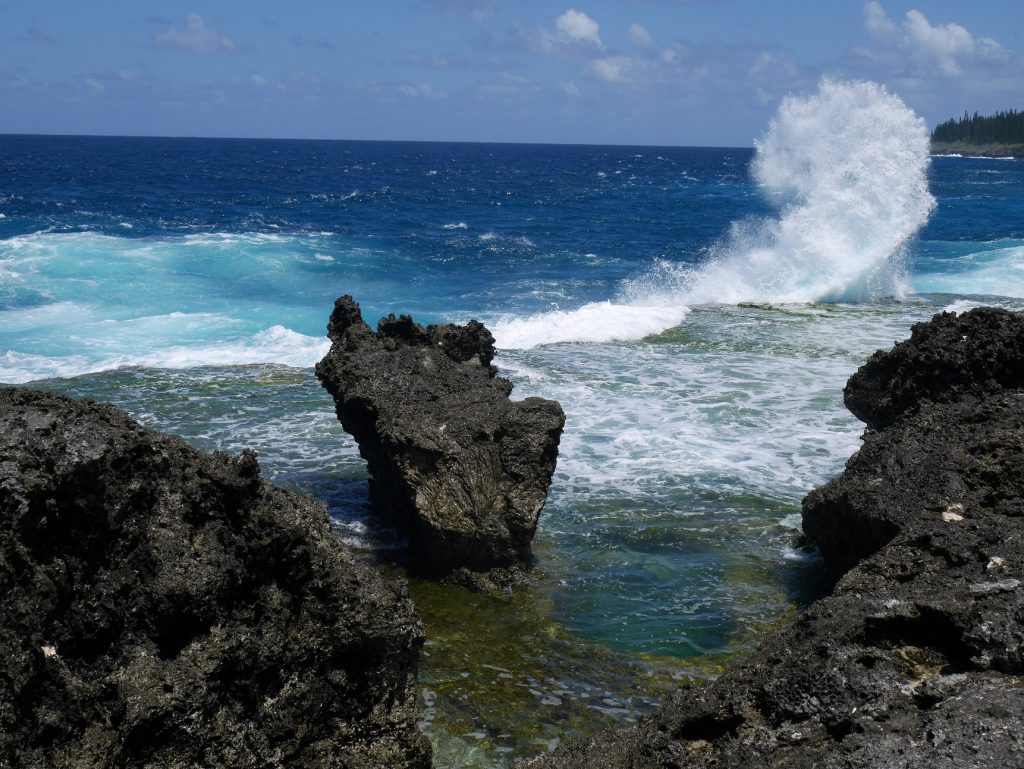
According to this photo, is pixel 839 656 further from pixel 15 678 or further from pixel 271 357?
pixel 271 357

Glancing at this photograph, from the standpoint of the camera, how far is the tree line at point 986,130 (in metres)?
121

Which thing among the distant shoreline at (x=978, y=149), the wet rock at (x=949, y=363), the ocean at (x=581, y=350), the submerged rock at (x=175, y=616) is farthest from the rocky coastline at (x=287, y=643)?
the distant shoreline at (x=978, y=149)

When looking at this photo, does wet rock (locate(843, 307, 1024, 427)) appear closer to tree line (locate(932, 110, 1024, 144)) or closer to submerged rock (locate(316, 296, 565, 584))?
submerged rock (locate(316, 296, 565, 584))

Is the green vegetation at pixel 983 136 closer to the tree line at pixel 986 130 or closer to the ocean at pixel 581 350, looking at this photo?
the tree line at pixel 986 130

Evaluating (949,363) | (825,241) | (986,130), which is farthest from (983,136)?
(949,363)

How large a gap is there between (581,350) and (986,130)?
12844 centimetres

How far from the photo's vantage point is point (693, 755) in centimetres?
325

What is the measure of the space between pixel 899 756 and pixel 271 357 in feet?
45.2

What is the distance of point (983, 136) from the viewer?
417 ft

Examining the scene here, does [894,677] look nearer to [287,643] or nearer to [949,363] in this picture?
[287,643]

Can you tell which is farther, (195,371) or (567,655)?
(195,371)

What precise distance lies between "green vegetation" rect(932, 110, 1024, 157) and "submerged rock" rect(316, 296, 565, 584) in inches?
4927

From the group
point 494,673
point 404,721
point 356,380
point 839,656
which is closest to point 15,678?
point 404,721

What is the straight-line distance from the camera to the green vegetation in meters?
120
